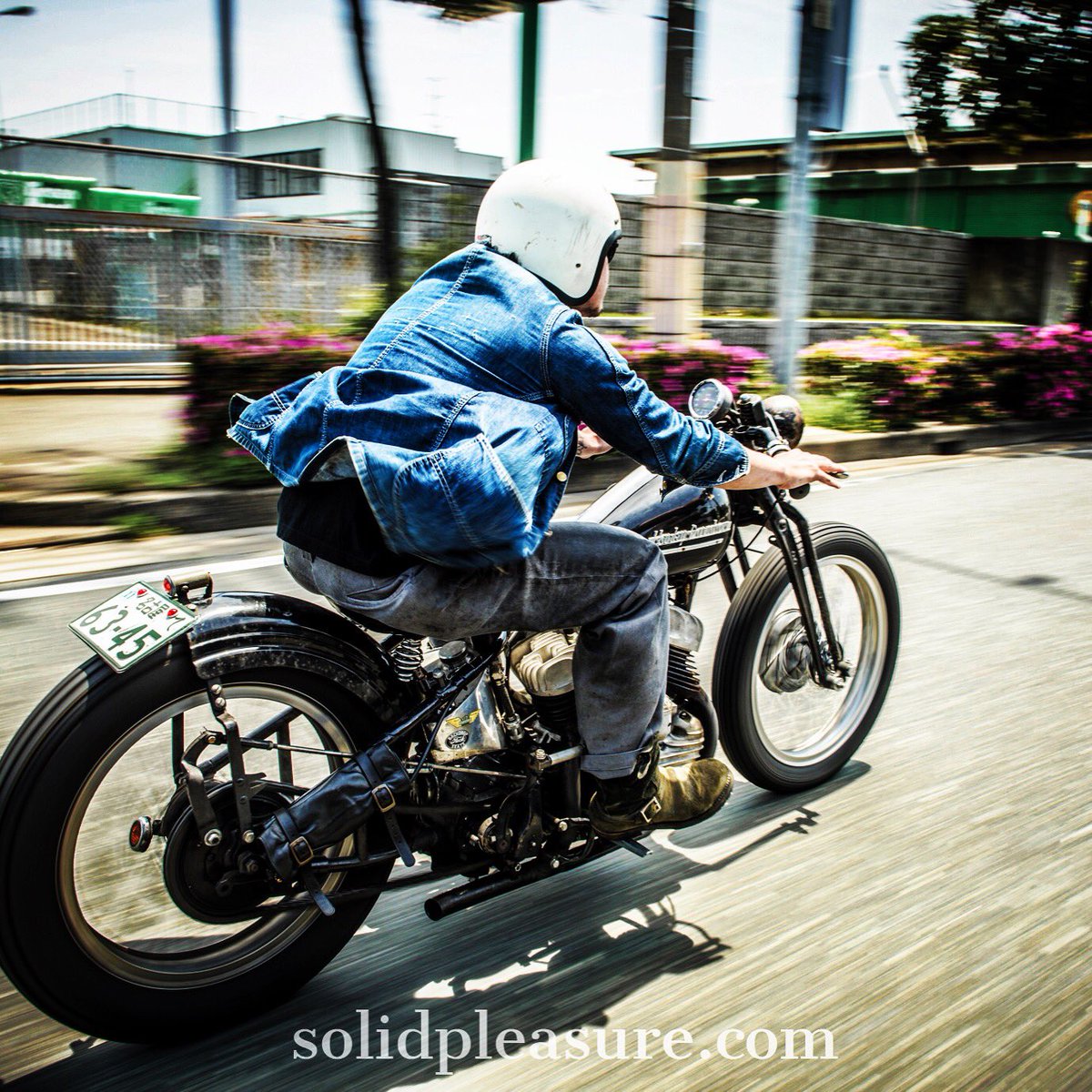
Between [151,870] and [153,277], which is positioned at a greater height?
[153,277]

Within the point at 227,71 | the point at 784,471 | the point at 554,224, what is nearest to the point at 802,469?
the point at 784,471

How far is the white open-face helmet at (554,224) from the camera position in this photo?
2270 millimetres

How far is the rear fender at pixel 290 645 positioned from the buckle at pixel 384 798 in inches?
6.3

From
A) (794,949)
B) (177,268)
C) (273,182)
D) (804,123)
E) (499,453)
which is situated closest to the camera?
(499,453)

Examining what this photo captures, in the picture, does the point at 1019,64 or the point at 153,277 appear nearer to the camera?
the point at 153,277

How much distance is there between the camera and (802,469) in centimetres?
274

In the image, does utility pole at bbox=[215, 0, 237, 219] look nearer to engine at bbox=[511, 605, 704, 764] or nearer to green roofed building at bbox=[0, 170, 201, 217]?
green roofed building at bbox=[0, 170, 201, 217]

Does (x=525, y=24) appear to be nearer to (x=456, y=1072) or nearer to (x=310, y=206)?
(x=310, y=206)

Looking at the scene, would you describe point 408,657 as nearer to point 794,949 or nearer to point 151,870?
point 151,870

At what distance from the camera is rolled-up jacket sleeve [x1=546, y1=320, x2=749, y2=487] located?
7.29 feet

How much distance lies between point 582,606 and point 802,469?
0.76 m

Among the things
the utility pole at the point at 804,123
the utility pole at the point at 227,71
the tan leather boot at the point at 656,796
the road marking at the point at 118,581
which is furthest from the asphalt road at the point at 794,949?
the utility pole at the point at 227,71

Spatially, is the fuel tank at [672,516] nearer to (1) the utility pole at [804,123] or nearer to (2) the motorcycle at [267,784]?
(2) the motorcycle at [267,784]

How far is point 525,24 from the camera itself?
38.9 feet
